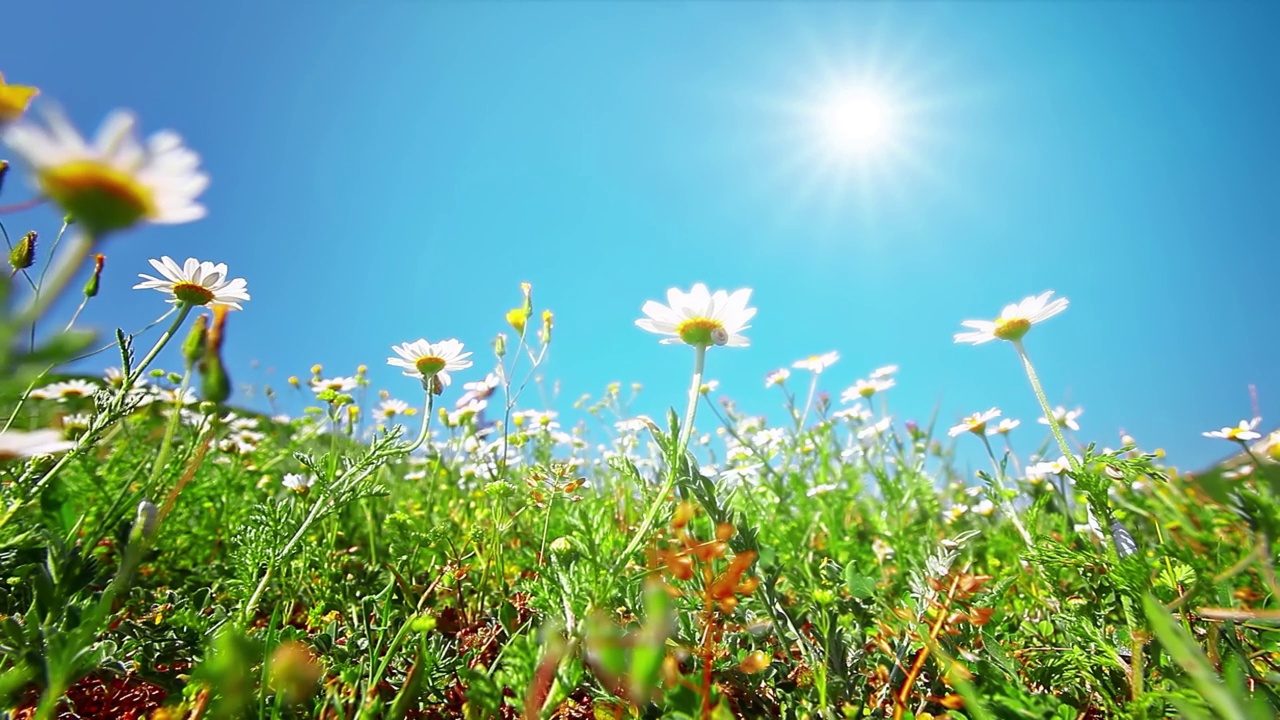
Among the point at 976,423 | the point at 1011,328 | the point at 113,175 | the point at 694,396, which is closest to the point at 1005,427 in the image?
the point at 976,423

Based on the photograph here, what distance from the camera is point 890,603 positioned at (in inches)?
70.1

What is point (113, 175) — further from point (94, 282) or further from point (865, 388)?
point (865, 388)

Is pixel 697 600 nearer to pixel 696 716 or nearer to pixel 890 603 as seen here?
pixel 696 716

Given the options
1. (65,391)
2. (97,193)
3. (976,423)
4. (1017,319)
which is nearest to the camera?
(97,193)

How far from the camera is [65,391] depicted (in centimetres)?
333

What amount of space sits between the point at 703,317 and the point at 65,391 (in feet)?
12.3

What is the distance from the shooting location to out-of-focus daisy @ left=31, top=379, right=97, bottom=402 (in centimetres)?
319

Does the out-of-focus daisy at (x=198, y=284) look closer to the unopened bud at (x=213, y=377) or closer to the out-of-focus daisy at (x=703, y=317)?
the unopened bud at (x=213, y=377)

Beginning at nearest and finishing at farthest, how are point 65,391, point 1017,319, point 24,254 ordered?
point 24,254, point 1017,319, point 65,391

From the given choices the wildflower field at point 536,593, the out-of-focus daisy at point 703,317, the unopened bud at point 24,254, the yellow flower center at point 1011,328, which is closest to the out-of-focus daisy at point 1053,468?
the wildflower field at point 536,593

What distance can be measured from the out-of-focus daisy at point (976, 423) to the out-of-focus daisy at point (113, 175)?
2.46 m

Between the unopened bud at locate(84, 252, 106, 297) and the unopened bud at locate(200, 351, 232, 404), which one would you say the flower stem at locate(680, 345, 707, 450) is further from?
the unopened bud at locate(84, 252, 106, 297)

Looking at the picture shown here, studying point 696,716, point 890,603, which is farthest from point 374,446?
point 890,603

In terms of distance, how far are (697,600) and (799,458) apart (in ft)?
7.44
